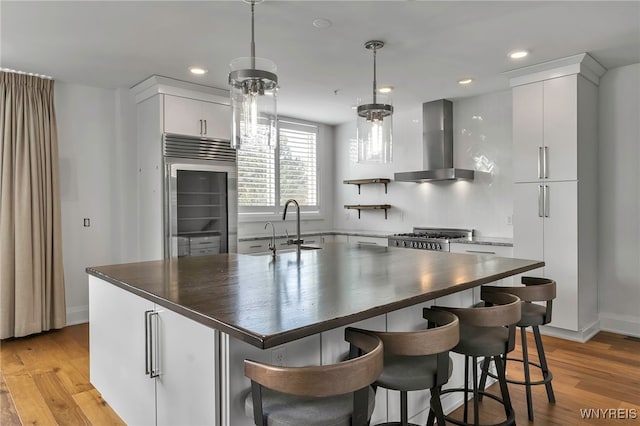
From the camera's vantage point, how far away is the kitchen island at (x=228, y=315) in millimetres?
1448

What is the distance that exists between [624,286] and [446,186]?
7.30 feet

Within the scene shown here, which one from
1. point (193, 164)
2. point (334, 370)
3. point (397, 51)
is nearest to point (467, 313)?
point (334, 370)

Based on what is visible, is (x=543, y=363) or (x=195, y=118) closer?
(x=543, y=363)

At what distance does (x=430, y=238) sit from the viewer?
193 inches

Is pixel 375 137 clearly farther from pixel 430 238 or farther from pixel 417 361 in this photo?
pixel 430 238

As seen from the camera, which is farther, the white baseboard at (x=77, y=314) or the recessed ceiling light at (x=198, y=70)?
the white baseboard at (x=77, y=314)

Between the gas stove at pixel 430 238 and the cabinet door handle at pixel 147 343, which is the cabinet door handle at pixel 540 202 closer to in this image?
the gas stove at pixel 430 238

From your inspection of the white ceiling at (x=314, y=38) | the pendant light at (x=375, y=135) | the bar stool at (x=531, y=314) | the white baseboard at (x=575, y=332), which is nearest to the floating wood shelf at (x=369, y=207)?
the white ceiling at (x=314, y=38)

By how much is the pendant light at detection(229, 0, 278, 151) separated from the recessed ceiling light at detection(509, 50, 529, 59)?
7.92 ft

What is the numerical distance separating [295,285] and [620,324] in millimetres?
3835

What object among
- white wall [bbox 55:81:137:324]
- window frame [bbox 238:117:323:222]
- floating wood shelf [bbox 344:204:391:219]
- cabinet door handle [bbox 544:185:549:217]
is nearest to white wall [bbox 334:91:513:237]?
floating wood shelf [bbox 344:204:391:219]

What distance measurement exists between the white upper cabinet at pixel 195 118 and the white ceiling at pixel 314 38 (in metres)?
0.28

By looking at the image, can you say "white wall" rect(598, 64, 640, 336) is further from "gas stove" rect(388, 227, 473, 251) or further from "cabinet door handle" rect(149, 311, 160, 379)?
"cabinet door handle" rect(149, 311, 160, 379)

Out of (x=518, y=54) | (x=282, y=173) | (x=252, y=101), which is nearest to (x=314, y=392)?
(x=252, y=101)
